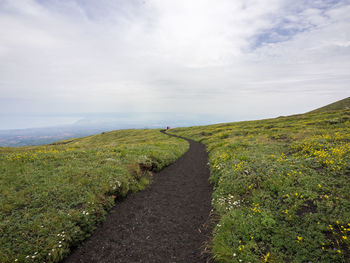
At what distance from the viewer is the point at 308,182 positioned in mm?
8625

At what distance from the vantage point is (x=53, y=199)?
866 centimetres

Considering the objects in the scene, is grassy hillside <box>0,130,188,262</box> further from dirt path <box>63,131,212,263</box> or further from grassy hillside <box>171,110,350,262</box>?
grassy hillside <box>171,110,350,262</box>

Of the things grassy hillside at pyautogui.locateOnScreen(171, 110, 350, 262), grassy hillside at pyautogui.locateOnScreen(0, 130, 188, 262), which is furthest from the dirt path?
grassy hillside at pyautogui.locateOnScreen(171, 110, 350, 262)

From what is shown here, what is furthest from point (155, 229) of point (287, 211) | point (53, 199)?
point (287, 211)

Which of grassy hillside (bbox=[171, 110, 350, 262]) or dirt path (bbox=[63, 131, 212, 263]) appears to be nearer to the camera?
grassy hillside (bbox=[171, 110, 350, 262])

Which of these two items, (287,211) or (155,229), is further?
(155,229)

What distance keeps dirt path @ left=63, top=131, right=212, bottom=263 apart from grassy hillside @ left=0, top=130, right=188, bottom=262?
0.76 metres

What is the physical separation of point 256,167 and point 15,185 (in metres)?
15.7

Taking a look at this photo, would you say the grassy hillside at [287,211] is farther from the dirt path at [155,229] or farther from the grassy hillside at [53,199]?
the grassy hillside at [53,199]

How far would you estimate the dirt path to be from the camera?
6.80 m

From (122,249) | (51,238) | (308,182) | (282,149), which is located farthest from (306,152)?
(51,238)

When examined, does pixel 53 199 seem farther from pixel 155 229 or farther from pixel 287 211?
pixel 287 211

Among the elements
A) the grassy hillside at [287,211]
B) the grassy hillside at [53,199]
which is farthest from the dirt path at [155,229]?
the grassy hillside at [287,211]

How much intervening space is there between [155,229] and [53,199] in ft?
19.1
